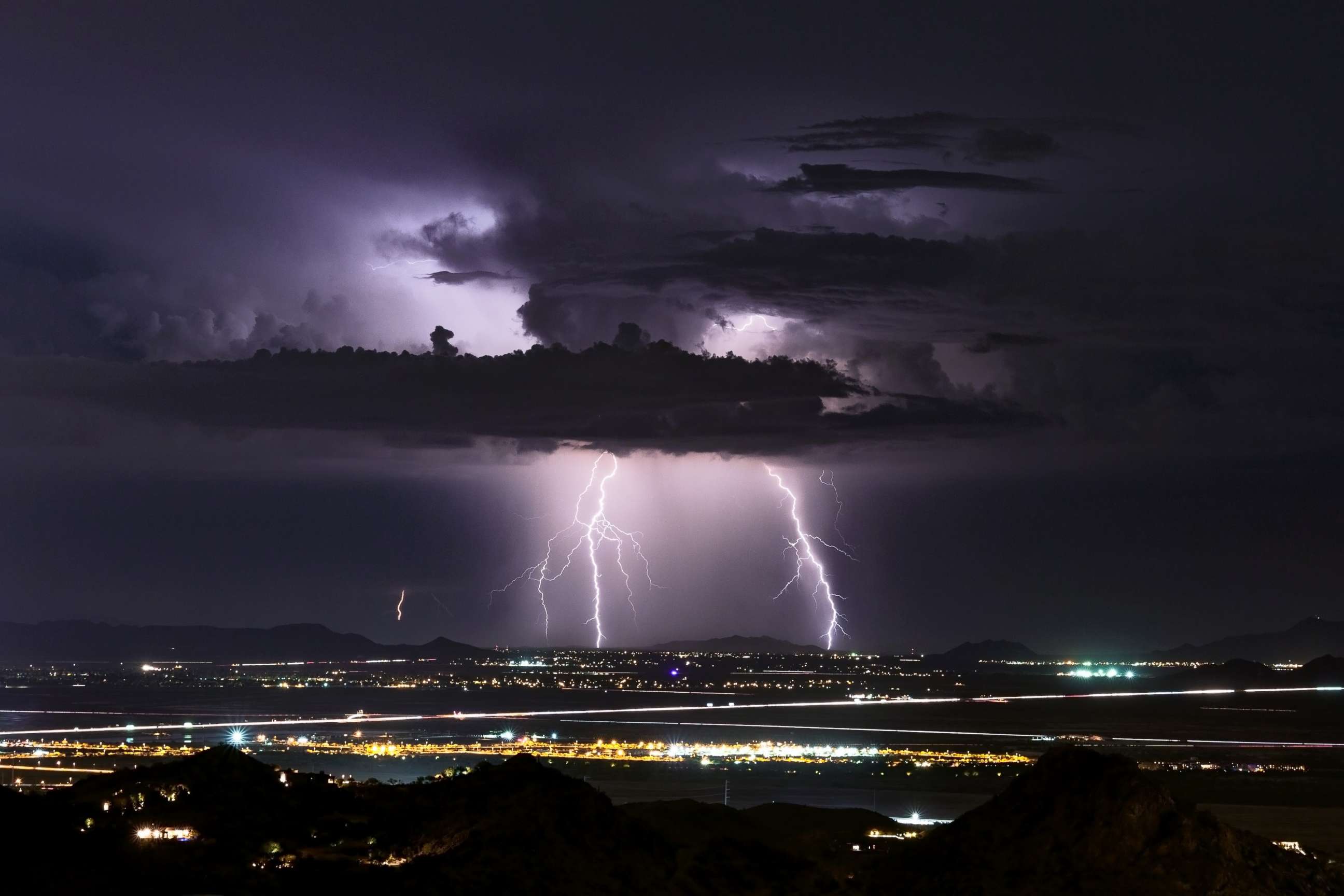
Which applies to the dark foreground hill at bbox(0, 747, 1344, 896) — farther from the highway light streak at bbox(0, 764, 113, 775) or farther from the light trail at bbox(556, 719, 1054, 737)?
the light trail at bbox(556, 719, 1054, 737)

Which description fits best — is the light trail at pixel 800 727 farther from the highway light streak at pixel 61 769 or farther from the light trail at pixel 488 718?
the highway light streak at pixel 61 769

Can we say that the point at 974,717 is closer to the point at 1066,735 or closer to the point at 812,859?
the point at 1066,735

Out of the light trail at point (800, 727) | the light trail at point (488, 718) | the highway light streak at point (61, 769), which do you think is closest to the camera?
the highway light streak at point (61, 769)

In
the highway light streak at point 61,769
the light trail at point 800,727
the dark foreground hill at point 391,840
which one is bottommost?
the light trail at point 800,727

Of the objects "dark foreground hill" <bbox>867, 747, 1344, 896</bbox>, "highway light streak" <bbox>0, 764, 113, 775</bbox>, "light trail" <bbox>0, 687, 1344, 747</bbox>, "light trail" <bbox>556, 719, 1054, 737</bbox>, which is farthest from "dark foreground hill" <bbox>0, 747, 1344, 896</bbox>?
"light trail" <bbox>0, 687, 1344, 747</bbox>

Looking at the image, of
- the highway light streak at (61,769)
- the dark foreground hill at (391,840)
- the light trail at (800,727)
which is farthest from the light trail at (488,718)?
the dark foreground hill at (391,840)
